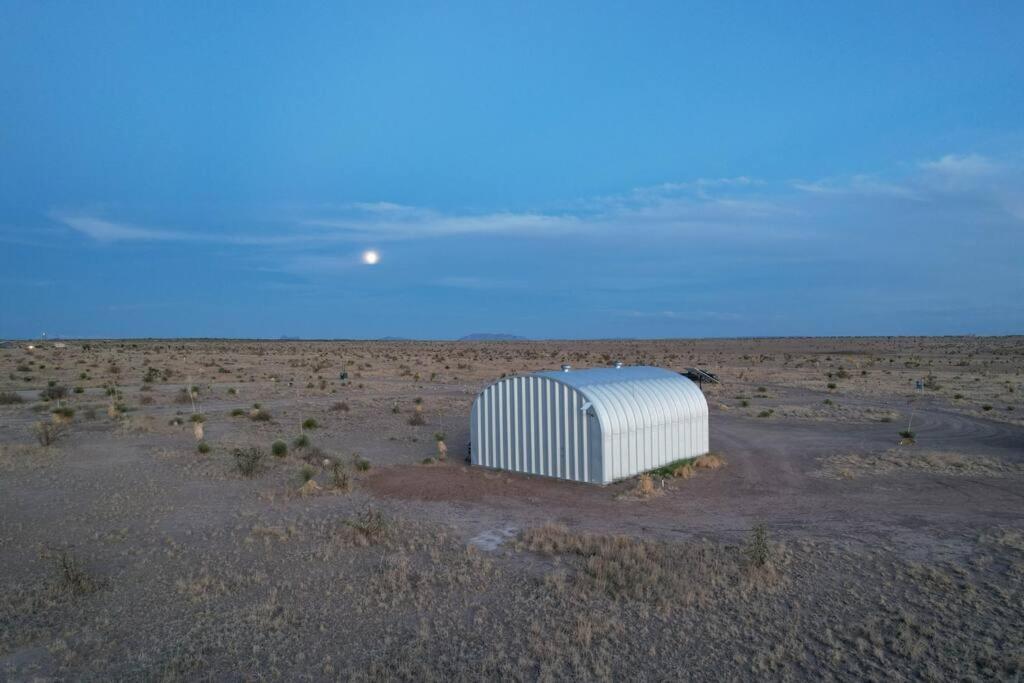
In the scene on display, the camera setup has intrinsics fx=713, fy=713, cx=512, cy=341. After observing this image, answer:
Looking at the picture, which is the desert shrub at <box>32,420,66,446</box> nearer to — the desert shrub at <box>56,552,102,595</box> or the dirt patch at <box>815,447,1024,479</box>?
the desert shrub at <box>56,552,102,595</box>

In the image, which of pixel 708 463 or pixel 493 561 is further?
pixel 708 463

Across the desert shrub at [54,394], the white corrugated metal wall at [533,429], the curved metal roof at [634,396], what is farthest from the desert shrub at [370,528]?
Answer: the desert shrub at [54,394]

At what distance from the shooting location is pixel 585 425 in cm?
1930

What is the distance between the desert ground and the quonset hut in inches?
26.7

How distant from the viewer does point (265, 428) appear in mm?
28875

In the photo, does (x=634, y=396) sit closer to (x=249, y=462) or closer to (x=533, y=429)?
(x=533, y=429)

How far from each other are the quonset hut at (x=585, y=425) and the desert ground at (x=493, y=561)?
2.22 feet

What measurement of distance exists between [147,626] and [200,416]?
22.3m

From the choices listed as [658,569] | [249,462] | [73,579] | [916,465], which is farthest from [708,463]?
[73,579]

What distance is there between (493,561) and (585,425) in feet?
23.2

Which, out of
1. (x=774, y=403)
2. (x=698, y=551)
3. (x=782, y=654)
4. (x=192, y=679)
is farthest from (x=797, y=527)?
(x=774, y=403)

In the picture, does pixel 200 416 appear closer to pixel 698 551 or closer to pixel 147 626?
pixel 147 626

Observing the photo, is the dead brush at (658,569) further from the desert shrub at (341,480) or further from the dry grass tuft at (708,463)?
the dry grass tuft at (708,463)

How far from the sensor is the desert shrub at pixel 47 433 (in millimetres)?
24013
